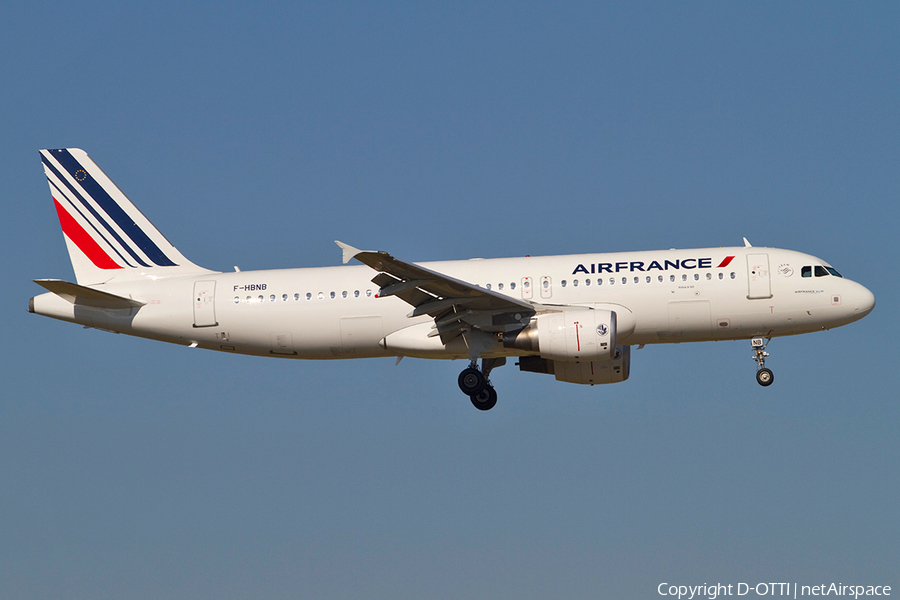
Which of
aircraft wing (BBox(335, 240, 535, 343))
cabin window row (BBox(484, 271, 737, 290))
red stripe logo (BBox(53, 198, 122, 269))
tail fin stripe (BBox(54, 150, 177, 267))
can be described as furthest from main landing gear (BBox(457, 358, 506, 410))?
red stripe logo (BBox(53, 198, 122, 269))

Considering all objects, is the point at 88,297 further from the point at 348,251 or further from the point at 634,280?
the point at 634,280

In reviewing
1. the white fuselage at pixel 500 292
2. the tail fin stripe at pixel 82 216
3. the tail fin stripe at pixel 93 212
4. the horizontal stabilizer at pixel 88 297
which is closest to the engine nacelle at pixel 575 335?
the white fuselage at pixel 500 292

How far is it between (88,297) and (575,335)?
51.4ft

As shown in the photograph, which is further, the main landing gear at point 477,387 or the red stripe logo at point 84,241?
the red stripe logo at point 84,241

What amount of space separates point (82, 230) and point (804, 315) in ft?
79.3

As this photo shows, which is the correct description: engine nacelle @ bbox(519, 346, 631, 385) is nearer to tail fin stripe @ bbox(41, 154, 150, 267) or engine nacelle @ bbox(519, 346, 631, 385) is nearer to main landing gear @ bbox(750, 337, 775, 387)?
main landing gear @ bbox(750, 337, 775, 387)

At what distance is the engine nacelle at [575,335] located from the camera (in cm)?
3152

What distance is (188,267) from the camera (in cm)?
3747

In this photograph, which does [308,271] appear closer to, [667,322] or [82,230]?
[82,230]

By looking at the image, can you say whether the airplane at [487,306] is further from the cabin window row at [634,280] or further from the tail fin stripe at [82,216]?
the tail fin stripe at [82,216]

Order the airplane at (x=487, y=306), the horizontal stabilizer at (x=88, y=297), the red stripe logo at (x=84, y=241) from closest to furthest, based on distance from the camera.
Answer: the airplane at (x=487, y=306), the horizontal stabilizer at (x=88, y=297), the red stripe logo at (x=84, y=241)

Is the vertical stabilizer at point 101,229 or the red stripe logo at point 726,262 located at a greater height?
the vertical stabilizer at point 101,229

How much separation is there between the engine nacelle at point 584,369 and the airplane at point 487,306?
47mm

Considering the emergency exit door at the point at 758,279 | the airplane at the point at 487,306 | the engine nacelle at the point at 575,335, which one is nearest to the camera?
the engine nacelle at the point at 575,335
